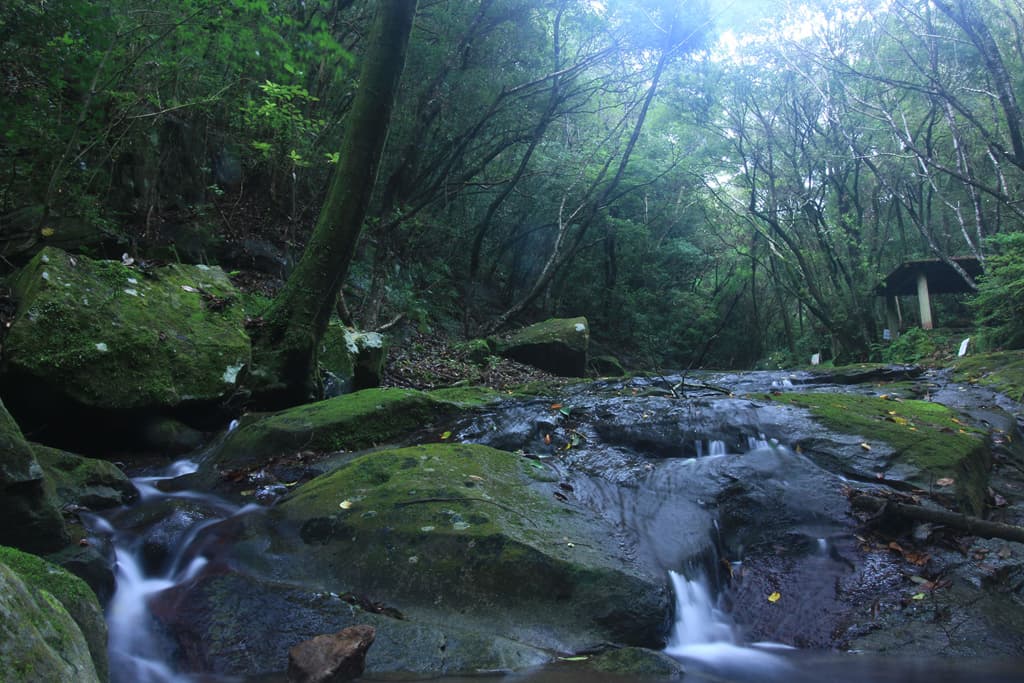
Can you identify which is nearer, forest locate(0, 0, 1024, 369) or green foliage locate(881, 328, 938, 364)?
forest locate(0, 0, 1024, 369)

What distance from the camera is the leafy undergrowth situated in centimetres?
888

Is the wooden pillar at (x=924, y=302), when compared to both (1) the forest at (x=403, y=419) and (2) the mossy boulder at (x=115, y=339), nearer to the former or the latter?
(1) the forest at (x=403, y=419)

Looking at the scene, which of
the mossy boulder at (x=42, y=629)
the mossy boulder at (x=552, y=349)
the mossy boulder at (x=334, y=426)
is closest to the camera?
the mossy boulder at (x=42, y=629)

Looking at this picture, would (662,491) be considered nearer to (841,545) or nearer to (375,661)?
(841,545)

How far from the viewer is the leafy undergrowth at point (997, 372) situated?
8.88m

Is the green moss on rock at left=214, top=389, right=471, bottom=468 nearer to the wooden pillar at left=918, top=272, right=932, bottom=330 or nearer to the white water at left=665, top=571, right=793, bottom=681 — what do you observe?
the white water at left=665, top=571, right=793, bottom=681

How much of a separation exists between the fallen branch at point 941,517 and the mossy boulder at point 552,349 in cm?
1023

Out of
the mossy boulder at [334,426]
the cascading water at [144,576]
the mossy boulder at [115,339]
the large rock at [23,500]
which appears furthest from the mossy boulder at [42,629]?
the mossy boulder at [115,339]

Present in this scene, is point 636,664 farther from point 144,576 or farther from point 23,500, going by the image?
point 23,500

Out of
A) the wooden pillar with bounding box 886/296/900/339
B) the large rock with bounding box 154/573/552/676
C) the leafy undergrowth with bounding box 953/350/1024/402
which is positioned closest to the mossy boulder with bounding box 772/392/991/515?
the leafy undergrowth with bounding box 953/350/1024/402

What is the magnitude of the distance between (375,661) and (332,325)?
6.44 meters

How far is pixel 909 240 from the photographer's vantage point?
24609 mm

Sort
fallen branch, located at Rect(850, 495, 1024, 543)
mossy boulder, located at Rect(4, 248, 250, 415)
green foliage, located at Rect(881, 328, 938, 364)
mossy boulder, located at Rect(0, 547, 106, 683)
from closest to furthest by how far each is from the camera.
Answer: mossy boulder, located at Rect(0, 547, 106, 683)
fallen branch, located at Rect(850, 495, 1024, 543)
mossy boulder, located at Rect(4, 248, 250, 415)
green foliage, located at Rect(881, 328, 938, 364)

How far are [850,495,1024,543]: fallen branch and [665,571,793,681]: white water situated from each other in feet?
4.92
